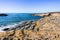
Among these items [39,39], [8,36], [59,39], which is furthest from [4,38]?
[59,39]

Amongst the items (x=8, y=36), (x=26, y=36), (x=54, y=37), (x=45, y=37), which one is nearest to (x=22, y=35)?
(x=26, y=36)

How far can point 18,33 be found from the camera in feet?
26.8

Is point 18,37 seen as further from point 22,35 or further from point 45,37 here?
point 45,37

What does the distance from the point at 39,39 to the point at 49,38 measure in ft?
2.48

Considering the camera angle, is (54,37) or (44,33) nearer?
(54,37)

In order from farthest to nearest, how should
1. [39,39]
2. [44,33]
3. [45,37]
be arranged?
[44,33], [45,37], [39,39]

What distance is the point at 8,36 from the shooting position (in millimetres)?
7934

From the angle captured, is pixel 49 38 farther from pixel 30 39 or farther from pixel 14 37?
pixel 14 37

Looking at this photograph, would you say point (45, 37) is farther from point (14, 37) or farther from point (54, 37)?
point (14, 37)

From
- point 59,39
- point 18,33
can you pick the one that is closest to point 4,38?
point 18,33

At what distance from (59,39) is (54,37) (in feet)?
1.27

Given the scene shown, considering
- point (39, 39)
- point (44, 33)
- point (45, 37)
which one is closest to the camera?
point (39, 39)

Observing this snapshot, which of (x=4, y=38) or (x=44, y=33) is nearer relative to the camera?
(x=4, y=38)

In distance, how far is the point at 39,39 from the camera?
747cm
